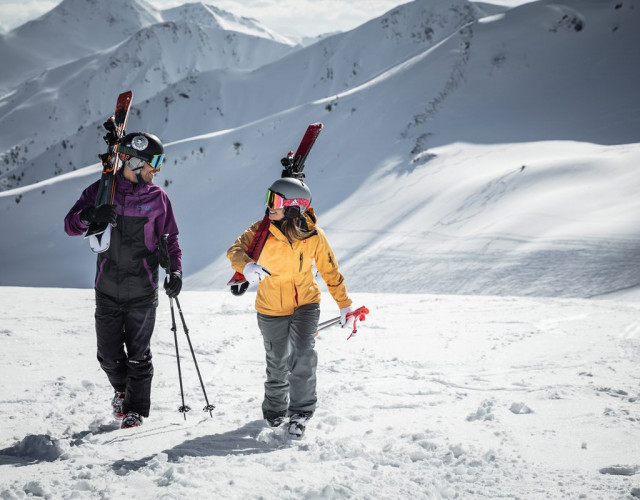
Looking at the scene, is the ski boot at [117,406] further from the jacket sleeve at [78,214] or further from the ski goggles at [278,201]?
the ski goggles at [278,201]

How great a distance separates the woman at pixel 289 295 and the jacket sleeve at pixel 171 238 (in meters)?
0.50

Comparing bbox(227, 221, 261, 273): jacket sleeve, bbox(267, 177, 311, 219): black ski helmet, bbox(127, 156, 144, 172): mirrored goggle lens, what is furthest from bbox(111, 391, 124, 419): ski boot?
bbox(267, 177, 311, 219): black ski helmet

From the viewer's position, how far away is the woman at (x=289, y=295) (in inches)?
163

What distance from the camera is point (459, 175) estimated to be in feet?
60.9

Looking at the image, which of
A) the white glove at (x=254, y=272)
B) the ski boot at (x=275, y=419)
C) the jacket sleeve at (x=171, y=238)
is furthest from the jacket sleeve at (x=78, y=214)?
the ski boot at (x=275, y=419)

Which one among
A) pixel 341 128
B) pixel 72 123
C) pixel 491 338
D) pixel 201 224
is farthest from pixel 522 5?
pixel 72 123

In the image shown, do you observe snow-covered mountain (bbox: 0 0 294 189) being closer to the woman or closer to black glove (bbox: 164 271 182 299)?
black glove (bbox: 164 271 182 299)

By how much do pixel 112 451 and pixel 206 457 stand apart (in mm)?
655

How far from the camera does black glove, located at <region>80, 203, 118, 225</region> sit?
391cm

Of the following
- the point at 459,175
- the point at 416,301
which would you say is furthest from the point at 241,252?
the point at 459,175

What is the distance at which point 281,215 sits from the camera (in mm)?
4133

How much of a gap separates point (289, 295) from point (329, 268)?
40 centimetres

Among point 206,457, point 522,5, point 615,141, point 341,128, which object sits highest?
point 522,5

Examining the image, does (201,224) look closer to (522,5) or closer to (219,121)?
(522,5)
